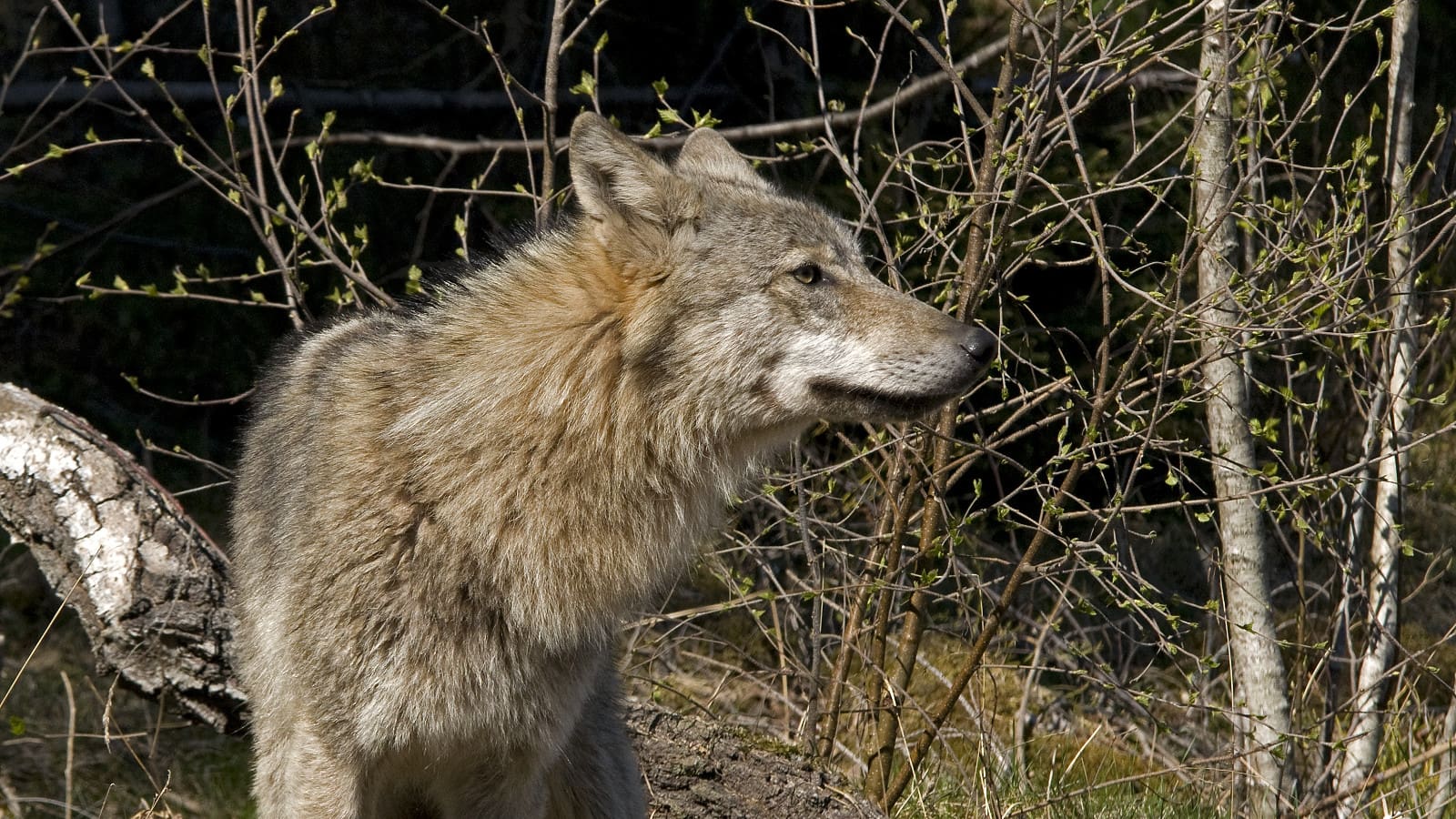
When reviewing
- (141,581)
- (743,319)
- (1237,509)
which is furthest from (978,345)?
(141,581)

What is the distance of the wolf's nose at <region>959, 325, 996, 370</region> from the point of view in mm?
3436

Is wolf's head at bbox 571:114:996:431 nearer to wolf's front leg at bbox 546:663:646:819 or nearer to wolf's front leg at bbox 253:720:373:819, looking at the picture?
wolf's front leg at bbox 546:663:646:819

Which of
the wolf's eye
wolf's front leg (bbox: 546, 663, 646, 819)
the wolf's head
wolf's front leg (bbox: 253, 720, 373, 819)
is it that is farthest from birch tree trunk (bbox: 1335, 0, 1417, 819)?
wolf's front leg (bbox: 253, 720, 373, 819)

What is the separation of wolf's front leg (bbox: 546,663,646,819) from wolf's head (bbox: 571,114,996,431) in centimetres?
104

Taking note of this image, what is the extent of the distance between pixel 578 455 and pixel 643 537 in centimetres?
31

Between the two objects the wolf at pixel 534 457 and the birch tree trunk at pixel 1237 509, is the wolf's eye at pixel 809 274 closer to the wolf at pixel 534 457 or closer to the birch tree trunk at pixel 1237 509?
the wolf at pixel 534 457

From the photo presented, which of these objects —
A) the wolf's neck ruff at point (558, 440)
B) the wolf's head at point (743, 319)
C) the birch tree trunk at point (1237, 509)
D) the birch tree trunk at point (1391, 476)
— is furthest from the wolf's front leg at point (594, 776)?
the birch tree trunk at point (1391, 476)

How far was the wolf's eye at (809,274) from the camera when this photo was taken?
358 cm

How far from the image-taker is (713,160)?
13.3 ft

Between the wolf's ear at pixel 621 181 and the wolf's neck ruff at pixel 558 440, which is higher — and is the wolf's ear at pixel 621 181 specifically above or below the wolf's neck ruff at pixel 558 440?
above

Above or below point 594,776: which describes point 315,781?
above

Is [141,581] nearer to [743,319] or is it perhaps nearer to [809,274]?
[743,319]

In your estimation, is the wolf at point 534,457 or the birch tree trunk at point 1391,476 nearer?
the wolf at point 534,457

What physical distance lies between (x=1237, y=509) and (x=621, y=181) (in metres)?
2.80
